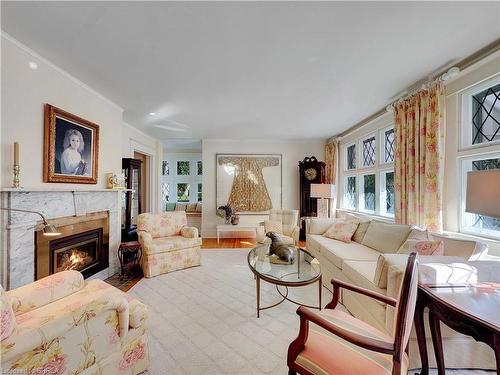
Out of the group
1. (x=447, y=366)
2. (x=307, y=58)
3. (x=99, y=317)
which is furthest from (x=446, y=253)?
(x=99, y=317)

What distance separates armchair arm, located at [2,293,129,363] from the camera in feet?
2.97

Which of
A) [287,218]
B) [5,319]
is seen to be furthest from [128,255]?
[287,218]

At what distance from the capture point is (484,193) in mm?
1282

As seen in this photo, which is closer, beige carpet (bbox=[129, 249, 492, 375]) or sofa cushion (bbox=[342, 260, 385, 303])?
beige carpet (bbox=[129, 249, 492, 375])

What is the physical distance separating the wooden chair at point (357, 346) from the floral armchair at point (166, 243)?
2.60m

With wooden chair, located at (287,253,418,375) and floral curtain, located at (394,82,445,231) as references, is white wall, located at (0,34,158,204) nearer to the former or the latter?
wooden chair, located at (287,253,418,375)

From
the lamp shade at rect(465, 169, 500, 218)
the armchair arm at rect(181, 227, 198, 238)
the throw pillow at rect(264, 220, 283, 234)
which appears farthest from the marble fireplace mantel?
the lamp shade at rect(465, 169, 500, 218)

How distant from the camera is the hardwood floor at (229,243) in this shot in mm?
4902

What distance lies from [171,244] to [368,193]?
12.6ft

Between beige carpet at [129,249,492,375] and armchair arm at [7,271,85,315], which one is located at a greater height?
armchair arm at [7,271,85,315]

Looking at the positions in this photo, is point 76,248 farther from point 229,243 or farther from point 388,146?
point 388,146

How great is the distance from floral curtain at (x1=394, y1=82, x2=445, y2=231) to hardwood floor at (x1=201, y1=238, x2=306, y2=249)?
2582 mm

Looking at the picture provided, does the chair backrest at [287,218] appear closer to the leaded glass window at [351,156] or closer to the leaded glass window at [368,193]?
the leaded glass window at [368,193]

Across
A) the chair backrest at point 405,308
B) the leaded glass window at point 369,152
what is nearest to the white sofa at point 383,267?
the chair backrest at point 405,308
